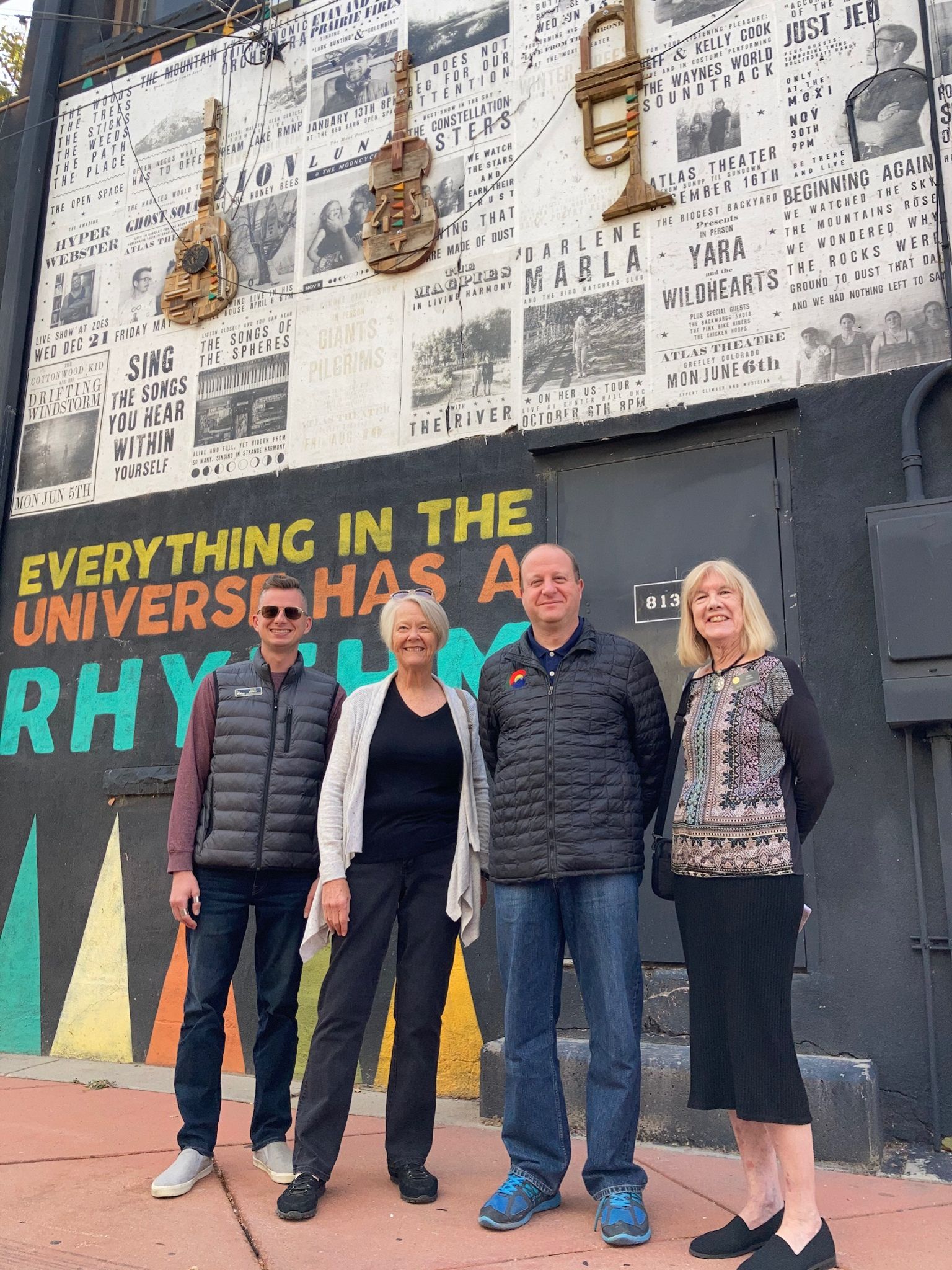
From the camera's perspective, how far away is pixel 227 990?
3.61 m

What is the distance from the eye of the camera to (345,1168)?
3627mm

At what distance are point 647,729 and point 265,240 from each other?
4461mm

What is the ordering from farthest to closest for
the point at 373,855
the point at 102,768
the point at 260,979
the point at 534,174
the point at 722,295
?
the point at 102,768, the point at 534,174, the point at 722,295, the point at 260,979, the point at 373,855

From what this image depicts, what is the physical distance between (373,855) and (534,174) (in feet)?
12.8

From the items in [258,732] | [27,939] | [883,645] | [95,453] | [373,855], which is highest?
[95,453]

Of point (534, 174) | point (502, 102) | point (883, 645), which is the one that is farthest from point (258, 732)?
point (502, 102)

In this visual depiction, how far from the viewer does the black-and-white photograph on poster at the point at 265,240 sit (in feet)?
20.9

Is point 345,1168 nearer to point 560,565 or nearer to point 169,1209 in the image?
point 169,1209

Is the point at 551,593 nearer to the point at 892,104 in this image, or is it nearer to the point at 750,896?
the point at 750,896

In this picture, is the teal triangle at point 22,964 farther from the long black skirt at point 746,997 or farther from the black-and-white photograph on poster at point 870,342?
the black-and-white photograph on poster at point 870,342

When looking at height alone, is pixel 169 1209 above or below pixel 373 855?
below

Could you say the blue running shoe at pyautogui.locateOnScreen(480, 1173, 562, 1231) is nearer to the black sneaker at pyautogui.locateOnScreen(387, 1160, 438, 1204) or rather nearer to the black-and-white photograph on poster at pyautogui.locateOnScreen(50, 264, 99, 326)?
the black sneaker at pyautogui.locateOnScreen(387, 1160, 438, 1204)

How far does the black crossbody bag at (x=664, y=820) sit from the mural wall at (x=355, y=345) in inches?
77.4

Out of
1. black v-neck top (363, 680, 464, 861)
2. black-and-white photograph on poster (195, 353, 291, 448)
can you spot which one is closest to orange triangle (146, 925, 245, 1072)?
black v-neck top (363, 680, 464, 861)
